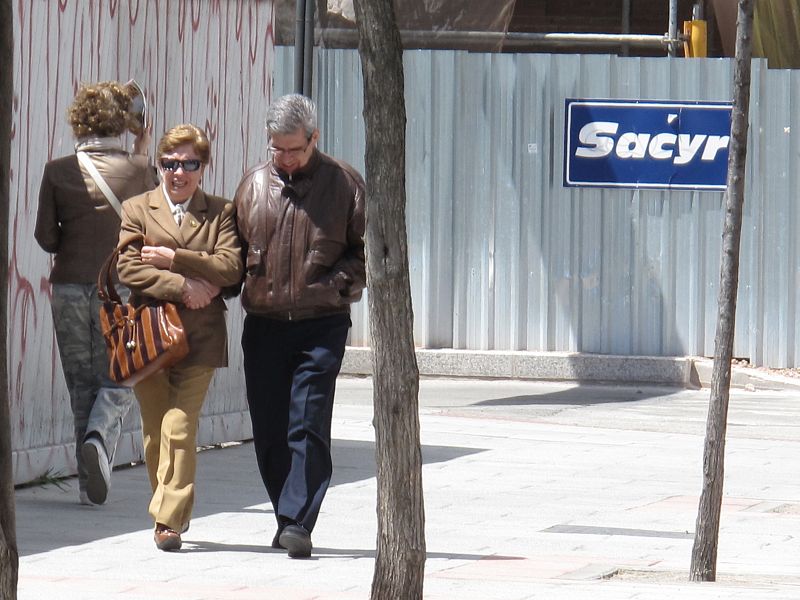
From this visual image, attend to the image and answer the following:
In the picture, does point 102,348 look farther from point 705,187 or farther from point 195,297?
point 705,187

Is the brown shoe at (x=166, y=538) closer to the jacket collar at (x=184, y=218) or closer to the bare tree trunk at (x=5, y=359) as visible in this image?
the jacket collar at (x=184, y=218)

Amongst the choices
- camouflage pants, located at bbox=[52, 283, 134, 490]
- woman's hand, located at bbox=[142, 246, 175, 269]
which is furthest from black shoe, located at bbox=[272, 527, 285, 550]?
camouflage pants, located at bbox=[52, 283, 134, 490]

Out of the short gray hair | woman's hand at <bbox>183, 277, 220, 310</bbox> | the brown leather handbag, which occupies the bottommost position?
the brown leather handbag

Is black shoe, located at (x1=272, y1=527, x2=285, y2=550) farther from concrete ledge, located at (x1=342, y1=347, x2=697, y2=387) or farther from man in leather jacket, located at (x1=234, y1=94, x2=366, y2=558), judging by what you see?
concrete ledge, located at (x1=342, y1=347, x2=697, y2=387)

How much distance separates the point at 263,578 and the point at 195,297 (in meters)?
1.32

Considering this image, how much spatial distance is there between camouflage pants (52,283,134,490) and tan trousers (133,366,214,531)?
909 millimetres

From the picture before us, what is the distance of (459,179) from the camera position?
51.1 ft

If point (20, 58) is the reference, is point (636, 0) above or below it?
above

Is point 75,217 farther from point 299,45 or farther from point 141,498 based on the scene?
point 299,45

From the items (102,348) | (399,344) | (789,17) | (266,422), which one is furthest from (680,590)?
(789,17)

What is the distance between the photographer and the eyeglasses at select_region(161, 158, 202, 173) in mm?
7395

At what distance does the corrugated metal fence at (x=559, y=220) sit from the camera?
49.8ft

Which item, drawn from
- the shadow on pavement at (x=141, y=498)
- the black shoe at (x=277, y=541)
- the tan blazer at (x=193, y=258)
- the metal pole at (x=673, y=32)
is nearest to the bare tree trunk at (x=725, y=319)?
the black shoe at (x=277, y=541)

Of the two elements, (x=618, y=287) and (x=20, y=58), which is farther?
(x=618, y=287)
